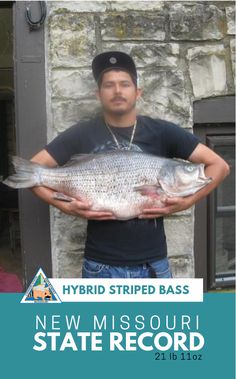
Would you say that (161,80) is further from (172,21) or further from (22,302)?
(22,302)

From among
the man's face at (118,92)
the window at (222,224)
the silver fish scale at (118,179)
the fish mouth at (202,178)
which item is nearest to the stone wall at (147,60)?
the window at (222,224)

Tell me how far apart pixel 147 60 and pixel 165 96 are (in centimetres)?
25

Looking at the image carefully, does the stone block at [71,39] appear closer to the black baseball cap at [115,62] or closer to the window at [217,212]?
the black baseball cap at [115,62]

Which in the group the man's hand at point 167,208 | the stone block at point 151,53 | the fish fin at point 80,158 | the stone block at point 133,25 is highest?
the stone block at point 133,25

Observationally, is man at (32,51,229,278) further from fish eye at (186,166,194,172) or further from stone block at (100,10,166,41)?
stone block at (100,10,166,41)

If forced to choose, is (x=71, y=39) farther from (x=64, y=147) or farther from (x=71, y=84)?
(x=64, y=147)

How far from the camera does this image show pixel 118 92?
7.63 feet

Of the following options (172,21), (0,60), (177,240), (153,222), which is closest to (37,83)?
(172,21)

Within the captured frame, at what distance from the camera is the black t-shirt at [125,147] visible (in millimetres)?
2338

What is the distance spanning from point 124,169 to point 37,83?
93 cm

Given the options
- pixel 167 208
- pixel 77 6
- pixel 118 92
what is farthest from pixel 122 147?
pixel 77 6

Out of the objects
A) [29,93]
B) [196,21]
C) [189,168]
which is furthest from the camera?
[196,21]

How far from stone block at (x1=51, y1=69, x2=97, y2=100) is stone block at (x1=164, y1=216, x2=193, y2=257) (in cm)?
97

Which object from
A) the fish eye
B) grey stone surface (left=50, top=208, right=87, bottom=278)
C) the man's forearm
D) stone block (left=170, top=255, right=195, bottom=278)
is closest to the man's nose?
the fish eye
